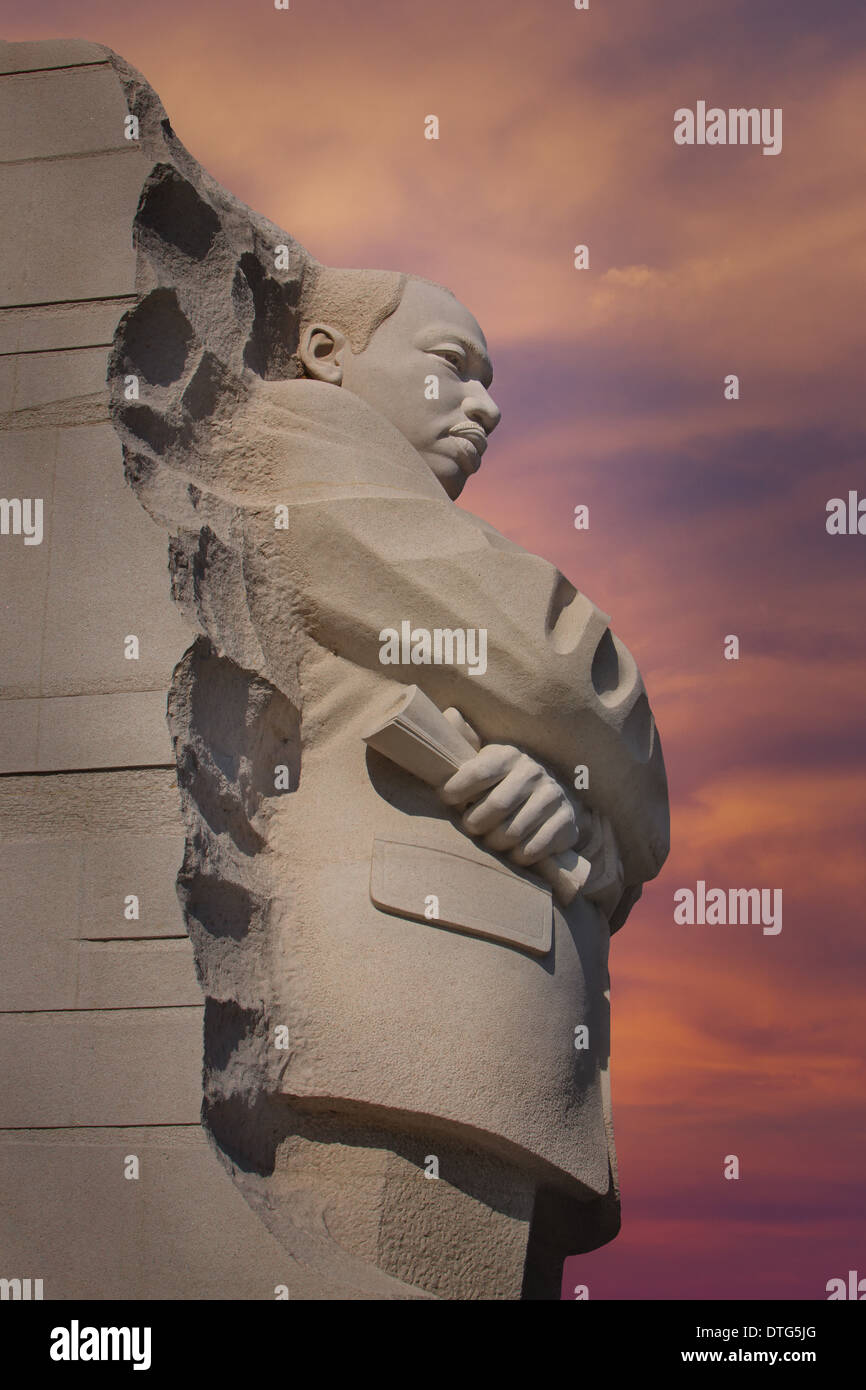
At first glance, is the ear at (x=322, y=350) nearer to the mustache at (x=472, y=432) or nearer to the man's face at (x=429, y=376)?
the man's face at (x=429, y=376)

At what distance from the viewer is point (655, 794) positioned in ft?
20.9

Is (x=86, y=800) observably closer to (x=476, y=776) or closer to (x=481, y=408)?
(x=476, y=776)

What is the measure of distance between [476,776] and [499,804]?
0.13m

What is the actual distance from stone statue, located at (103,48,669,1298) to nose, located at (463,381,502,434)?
383 mm

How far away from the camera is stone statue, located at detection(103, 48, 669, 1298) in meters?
5.09

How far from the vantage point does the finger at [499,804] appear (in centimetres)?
546

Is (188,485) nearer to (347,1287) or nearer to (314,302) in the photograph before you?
(314,302)

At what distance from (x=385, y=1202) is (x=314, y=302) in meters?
3.65

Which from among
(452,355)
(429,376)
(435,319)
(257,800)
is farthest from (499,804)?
(435,319)

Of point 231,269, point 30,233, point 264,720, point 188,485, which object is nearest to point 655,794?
point 264,720

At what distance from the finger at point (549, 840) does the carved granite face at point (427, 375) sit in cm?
175

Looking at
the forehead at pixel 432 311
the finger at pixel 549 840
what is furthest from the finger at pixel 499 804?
the forehead at pixel 432 311

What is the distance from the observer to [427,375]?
653 centimetres

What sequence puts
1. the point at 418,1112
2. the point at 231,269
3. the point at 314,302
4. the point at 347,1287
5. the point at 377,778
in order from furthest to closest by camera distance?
the point at 314,302
the point at 231,269
the point at 377,778
the point at 418,1112
the point at 347,1287
